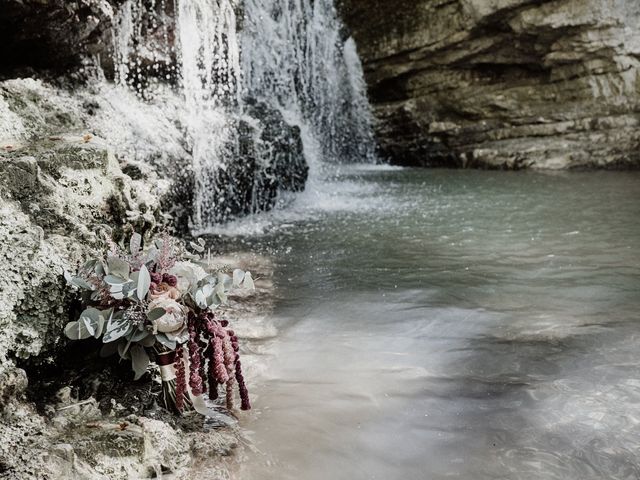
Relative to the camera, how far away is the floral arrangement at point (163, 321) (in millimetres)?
2154

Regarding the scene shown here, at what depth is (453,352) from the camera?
305 centimetres

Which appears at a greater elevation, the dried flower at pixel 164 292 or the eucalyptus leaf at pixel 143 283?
the eucalyptus leaf at pixel 143 283

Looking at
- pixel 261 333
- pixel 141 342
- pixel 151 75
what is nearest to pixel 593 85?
pixel 151 75

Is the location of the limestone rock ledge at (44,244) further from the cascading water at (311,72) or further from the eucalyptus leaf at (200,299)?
the cascading water at (311,72)

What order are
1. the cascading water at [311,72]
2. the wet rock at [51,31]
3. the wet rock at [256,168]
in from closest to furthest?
the wet rock at [51,31], the wet rock at [256,168], the cascading water at [311,72]

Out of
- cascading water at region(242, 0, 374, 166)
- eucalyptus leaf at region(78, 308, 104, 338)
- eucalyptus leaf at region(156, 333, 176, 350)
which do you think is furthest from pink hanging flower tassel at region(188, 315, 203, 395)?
cascading water at region(242, 0, 374, 166)

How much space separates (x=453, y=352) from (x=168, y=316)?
161cm

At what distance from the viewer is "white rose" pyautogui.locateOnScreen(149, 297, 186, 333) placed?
214 centimetres

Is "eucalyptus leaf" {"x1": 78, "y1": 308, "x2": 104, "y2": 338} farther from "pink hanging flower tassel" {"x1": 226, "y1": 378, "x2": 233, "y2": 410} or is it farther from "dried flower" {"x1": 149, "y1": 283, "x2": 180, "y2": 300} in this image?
"pink hanging flower tassel" {"x1": 226, "y1": 378, "x2": 233, "y2": 410}

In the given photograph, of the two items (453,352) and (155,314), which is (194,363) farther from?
(453,352)

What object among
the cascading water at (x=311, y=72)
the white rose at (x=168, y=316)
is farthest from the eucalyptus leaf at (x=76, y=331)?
the cascading water at (x=311, y=72)

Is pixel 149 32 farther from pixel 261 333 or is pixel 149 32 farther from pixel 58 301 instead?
pixel 58 301

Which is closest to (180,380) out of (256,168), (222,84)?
(256,168)

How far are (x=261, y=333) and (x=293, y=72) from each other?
9.00m
